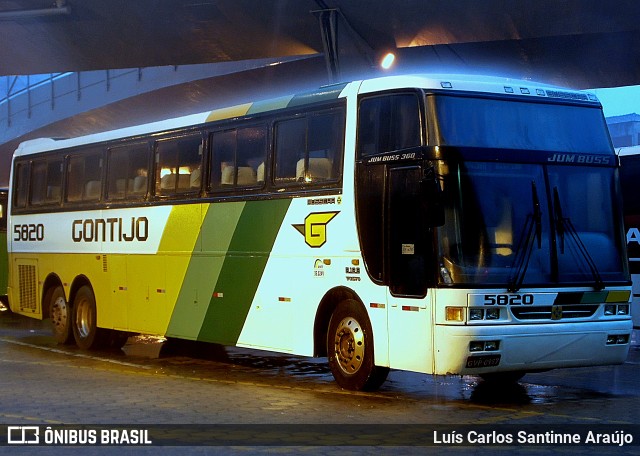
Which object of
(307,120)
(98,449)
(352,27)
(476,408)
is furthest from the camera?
(352,27)

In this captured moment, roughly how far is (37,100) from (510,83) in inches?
1213

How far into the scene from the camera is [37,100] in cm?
4106

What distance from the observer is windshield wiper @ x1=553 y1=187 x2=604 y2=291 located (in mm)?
12383

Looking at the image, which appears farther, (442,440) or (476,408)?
(476,408)

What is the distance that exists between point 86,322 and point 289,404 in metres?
8.05

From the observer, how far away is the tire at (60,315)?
19.7 metres

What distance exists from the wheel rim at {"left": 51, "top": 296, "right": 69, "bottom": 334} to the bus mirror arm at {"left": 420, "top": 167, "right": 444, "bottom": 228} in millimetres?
9580

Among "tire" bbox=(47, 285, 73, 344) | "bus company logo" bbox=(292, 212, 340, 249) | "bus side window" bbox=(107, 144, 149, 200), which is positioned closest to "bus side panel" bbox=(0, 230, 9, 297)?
"tire" bbox=(47, 285, 73, 344)

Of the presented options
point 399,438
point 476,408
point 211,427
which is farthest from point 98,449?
point 476,408

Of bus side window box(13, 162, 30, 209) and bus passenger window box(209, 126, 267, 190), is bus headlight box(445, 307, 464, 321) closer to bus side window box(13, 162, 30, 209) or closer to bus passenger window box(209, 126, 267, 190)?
bus passenger window box(209, 126, 267, 190)

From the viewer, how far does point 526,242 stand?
12.1 metres

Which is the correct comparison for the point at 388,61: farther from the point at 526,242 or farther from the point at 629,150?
the point at 526,242

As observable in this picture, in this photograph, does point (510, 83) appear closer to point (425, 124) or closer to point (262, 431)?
point (425, 124)

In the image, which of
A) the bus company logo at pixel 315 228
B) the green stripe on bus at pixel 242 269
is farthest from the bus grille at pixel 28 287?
the bus company logo at pixel 315 228
